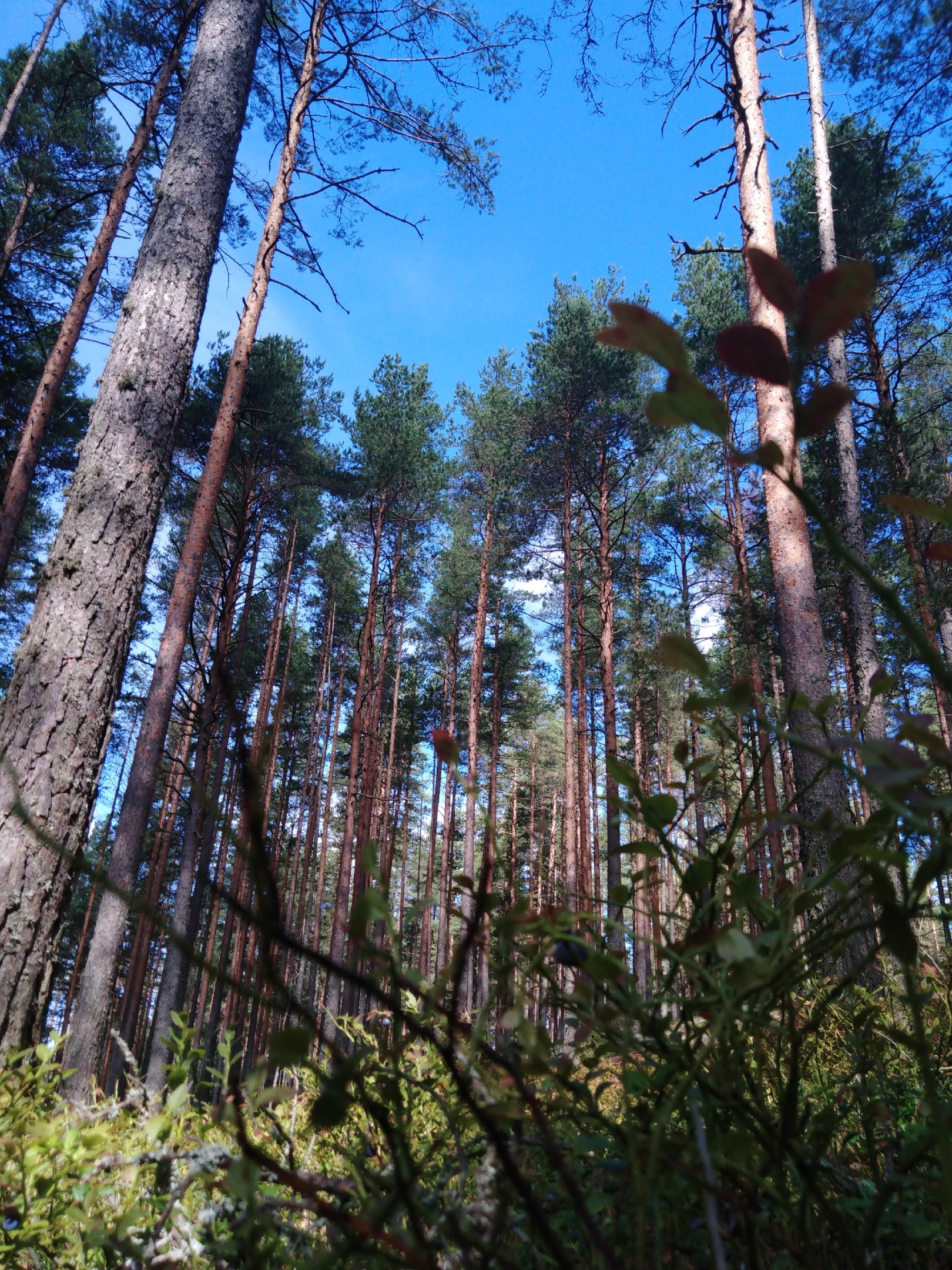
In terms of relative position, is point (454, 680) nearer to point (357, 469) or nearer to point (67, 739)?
point (357, 469)

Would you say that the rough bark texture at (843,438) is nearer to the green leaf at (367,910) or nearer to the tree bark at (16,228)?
the green leaf at (367,910)

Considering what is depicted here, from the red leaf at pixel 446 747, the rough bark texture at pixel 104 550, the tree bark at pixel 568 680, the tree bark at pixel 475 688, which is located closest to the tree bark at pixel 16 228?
the rough bark texture at pixel 104 550

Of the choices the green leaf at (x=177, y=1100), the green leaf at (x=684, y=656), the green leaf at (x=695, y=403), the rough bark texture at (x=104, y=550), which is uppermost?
the rough bark texture at (x=104, y=550)

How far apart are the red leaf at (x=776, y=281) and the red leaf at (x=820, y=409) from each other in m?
0.06

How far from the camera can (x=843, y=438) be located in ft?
33.1

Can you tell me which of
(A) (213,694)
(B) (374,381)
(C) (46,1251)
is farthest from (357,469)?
(C) (46,1251)

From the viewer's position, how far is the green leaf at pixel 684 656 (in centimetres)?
57

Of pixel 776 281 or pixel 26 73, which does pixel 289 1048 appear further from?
pixel 26 73

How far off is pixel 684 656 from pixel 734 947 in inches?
8.7

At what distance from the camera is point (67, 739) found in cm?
270

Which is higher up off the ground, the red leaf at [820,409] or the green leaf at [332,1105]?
the red leaf at [820,409]

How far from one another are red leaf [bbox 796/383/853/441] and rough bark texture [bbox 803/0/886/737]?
27.0 ft

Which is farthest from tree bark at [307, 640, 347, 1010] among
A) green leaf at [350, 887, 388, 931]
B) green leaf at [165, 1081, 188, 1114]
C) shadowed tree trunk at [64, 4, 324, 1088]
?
green leaf at [350, 887, 388, 931]

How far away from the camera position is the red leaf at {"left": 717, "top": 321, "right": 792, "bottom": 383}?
46 centimetres
